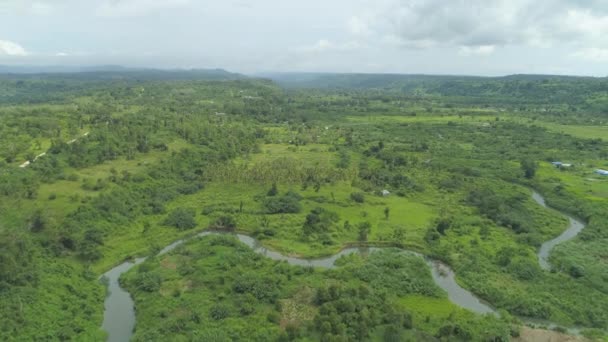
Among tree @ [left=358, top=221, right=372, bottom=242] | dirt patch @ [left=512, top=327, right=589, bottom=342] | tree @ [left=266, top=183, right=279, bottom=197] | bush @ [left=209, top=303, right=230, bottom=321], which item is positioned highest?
tree @ [left=266, top=183, right=279, bottom=197]

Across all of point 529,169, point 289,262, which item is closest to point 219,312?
point 289,262

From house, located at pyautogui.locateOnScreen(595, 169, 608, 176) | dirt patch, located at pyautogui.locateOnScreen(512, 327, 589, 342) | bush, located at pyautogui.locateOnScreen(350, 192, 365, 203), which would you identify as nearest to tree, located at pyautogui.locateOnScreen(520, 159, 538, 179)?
house, located at pyautogui.locateOnScreen(595, 169, 608, 176)

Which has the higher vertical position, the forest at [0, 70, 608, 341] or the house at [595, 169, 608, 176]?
the house at [595, 169, 608, 176]

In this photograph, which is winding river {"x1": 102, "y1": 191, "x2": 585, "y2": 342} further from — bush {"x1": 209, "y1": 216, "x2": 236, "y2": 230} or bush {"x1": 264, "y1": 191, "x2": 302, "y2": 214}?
bush {"x1": 264, "y1": 191, "x2": 302, "y2": 214}

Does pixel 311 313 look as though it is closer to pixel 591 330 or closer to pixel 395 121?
pixel 591 330

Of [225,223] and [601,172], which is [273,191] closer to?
[225,223]

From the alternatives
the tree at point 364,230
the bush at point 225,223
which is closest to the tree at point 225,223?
the bush at point 225,223

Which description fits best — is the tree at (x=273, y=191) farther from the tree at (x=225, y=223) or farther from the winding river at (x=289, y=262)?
the winding river at (x=289, y=262)
